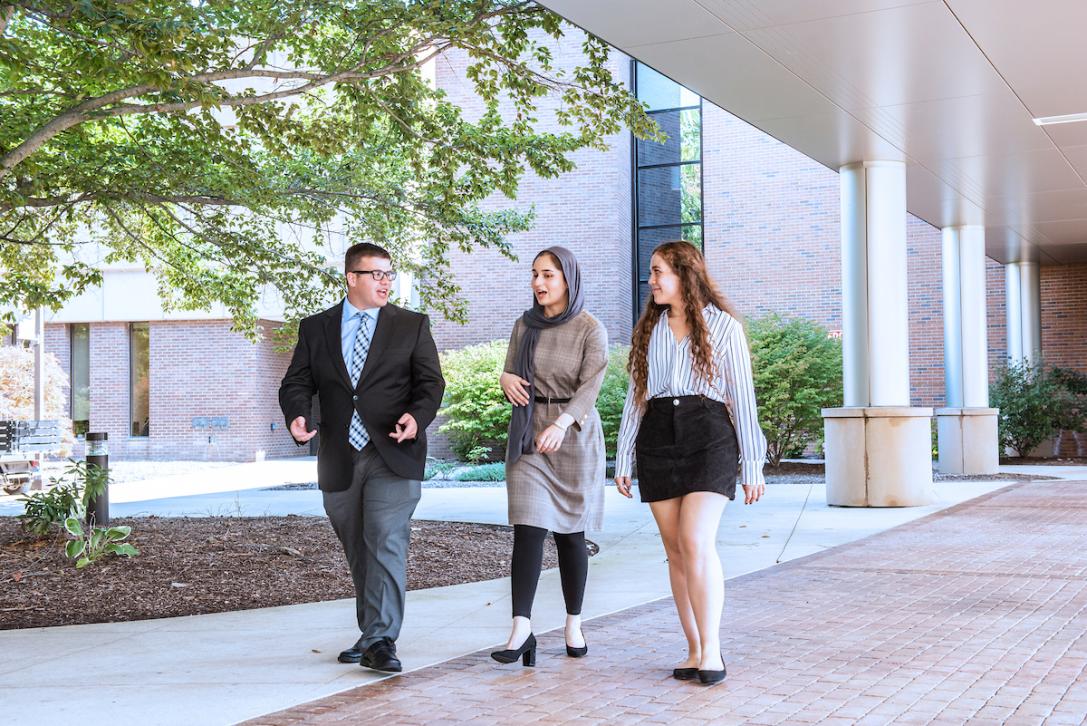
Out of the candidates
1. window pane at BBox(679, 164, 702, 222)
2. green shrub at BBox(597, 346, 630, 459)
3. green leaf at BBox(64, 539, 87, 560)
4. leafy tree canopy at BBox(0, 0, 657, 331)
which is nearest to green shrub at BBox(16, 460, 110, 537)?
green leaf at BBox(64, 539, 87, 560)

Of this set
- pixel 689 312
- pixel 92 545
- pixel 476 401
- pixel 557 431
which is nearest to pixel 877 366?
pixel 92 545

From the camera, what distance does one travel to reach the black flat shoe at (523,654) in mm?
4996

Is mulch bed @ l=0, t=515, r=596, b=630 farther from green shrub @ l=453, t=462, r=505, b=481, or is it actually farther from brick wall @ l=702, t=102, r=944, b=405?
brick wall @ l=702, t=102, r=944, b=405

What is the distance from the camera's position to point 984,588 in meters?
7.36

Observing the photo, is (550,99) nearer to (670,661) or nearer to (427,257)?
(427,257)

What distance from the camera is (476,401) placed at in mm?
22625

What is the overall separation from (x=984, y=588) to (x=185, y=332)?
22.3 m

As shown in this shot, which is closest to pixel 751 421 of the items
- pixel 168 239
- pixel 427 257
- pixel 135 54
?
pixel 135 54

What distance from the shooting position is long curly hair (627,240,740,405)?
4.84 m

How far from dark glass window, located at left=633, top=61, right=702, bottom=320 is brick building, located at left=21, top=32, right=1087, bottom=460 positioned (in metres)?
0.15

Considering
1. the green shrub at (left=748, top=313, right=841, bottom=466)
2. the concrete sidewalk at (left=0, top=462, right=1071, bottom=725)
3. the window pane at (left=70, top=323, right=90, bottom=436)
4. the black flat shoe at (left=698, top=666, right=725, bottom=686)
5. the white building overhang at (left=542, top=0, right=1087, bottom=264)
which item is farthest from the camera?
the window pane at (left=70, top=323, right=90, bottom=436)

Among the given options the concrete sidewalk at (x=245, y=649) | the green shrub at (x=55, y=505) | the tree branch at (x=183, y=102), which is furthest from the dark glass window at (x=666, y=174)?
the green shrub at (x=55, y=505)

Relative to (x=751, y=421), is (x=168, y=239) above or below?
above

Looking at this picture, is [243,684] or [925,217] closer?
[243,684]
